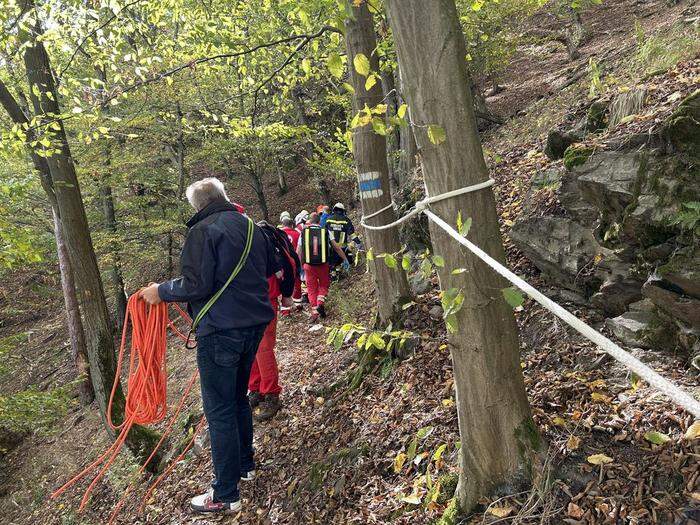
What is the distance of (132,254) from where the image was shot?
1286 centimetres

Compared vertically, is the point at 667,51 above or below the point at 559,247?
above

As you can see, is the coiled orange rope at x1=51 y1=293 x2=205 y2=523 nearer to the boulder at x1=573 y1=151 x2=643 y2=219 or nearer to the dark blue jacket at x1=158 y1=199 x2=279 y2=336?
the dark blue jacket at x1=158 y1=199 x2=279 y2=336

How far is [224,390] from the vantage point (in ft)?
11.3

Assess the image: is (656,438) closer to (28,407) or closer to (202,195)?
(202,195)

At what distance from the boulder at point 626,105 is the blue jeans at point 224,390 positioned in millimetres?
3266

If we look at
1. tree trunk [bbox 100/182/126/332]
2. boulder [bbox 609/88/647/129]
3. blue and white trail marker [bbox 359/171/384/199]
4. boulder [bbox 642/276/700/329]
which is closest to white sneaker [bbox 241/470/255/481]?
blue and white trail marker [bbox 359/171/384/199]

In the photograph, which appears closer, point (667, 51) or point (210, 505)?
point (210, 505)

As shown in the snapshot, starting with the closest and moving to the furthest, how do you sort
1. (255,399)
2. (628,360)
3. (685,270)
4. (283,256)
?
1. (628,360)
2. (685,270)
3. (283,256)
4. (255,399)

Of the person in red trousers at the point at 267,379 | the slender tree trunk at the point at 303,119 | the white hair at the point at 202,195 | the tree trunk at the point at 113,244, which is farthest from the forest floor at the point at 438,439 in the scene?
the slender tree trunk at the point at 303,119

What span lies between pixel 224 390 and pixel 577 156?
3106 mm

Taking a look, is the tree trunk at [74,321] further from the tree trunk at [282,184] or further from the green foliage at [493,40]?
the tree trunk at [282,184]

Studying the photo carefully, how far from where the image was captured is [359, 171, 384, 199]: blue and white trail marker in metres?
4.24

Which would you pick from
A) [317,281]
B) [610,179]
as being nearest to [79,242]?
[317,281]

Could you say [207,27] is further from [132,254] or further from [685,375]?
[132,254]
